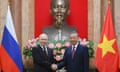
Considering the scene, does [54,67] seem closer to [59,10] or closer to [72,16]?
[59,10]

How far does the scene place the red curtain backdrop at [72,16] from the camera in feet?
31.4

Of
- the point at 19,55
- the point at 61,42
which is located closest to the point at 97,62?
the point at 61,42

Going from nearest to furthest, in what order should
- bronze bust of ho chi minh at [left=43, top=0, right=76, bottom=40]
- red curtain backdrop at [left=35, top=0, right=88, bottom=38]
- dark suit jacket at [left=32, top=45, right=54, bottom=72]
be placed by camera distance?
dark suit jacket at [left=32, top=45, right=54, bottom=72] → bronze bust of ho chi minh at [left=43, top=0, right=76, bottom=40] → red curtain backdrop at [left=35, top=0, right=88, bottom=38]

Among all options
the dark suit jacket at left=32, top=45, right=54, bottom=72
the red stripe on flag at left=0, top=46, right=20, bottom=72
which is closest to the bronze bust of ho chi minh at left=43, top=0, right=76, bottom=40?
the red stripe on flag at left=0, top=46, right=20, bottom=72

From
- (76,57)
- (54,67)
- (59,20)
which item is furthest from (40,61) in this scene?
(59,20)

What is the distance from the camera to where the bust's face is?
29.9 ft

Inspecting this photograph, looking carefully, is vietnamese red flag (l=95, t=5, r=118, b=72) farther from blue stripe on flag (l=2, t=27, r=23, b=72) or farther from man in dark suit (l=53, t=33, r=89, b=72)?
blue stripe on flag (l=2, t=27, r=23, b=72)

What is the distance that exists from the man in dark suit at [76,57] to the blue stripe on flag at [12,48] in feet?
2.79

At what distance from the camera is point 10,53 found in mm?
8406

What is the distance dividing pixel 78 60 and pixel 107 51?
867 millimetres

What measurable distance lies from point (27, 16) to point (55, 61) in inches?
68.3

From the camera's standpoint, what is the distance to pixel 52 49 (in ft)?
26.9

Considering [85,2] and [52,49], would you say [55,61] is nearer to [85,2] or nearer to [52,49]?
[52,49]

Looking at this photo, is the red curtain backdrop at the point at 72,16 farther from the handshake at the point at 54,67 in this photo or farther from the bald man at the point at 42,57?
the handshake at the point at 54,67
